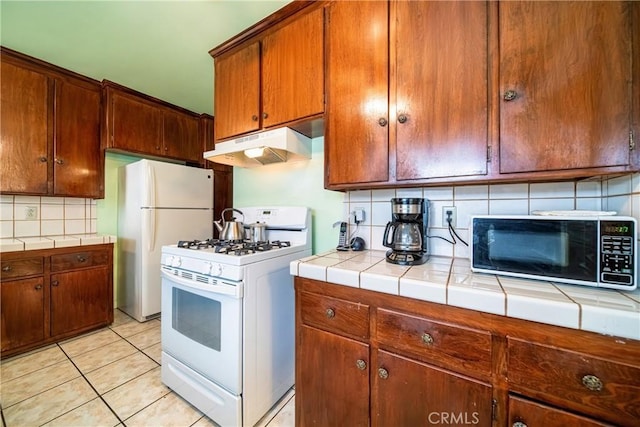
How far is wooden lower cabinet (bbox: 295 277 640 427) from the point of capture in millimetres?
648

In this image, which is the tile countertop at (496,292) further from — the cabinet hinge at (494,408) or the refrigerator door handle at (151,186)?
the refrigerator door handle at (151,186)

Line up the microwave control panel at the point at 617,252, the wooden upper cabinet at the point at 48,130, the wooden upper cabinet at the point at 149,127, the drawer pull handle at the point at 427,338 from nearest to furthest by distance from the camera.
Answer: the microwave control panel at the point at 617,252, the drawer pull handle at the point at 427,338, the wooden upper cabinet at the point at 48,130, the wooden upper cabinet at the point at 149,127

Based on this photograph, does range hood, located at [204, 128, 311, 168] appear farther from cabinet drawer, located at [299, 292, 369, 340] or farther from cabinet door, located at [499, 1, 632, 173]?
cabinet door, located at [499, 1, 632, 173]

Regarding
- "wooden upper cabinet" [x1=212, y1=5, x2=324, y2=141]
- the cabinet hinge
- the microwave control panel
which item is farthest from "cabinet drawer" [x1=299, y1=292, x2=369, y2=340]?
"wooden upper cabinet" [x1=212, y1=5, x2=324, y2=141]

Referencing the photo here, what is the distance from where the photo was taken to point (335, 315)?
1050 millimetres

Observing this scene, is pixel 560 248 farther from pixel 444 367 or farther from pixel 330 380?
pixel 330 380

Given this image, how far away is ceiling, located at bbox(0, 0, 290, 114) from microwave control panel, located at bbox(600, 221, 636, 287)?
6.31 ft

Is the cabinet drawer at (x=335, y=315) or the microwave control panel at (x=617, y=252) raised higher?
the microwave control panel at (x=617, y=252)

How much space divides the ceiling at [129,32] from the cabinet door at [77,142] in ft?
0.70

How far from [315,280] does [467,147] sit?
891mm

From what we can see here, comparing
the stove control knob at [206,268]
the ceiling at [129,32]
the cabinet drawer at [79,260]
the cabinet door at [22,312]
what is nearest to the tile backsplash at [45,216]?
the cabinet drawer at [79,260]

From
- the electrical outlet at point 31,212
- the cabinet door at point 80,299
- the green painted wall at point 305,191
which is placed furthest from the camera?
the electrical outlet at point 31,212

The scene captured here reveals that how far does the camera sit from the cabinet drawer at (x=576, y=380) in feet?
2.03

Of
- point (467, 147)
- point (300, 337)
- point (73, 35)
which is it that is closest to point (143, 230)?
point (73, 35)
